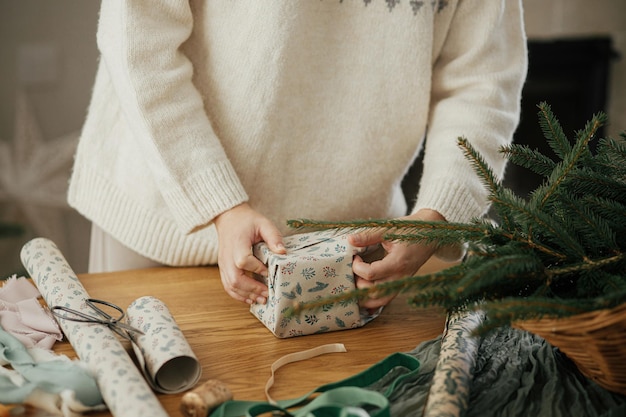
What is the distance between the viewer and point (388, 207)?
1.34m

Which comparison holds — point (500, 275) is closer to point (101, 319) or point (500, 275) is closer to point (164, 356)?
point (164, 356)

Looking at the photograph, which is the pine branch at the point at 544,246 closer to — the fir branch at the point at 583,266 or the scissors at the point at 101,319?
the fir branch at the point at 583,266

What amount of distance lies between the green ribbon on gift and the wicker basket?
164 millimetres

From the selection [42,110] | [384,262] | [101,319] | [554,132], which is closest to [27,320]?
[101,319]

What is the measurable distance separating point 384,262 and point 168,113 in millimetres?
411

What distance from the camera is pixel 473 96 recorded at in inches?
48.8

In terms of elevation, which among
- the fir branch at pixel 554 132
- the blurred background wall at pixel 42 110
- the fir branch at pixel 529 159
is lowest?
the blurred background wall at pixel 42 110

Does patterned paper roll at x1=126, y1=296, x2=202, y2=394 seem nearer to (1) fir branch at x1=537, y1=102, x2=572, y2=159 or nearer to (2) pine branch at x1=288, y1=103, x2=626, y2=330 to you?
(2) pine branch at x1=288, y1=103, x2=626, y2=330

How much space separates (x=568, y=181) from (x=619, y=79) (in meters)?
3.48

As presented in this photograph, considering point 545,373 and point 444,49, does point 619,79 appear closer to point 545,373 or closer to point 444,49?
point 444,49

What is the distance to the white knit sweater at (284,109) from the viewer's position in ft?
3.59

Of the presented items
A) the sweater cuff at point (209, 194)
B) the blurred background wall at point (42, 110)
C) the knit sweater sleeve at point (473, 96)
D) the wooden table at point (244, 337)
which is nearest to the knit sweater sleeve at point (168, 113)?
the sweater cuff at point (209, 194)

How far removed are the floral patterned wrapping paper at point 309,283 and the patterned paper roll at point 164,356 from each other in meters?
0.14

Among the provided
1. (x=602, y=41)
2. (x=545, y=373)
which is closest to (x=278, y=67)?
(x=545, y=373)
